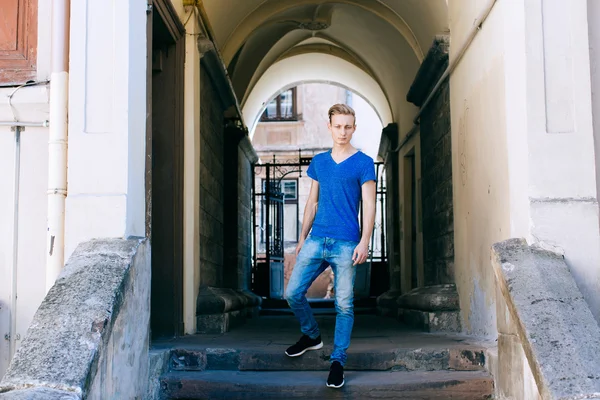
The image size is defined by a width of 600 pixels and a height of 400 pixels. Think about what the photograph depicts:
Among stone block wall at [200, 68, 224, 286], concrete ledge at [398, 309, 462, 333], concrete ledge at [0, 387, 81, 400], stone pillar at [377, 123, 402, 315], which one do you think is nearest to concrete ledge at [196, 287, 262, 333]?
stone block wall at [200, 68, 224, 286]

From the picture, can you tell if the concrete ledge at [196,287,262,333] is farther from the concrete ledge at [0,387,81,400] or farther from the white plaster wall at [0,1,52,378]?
the concrete ledge at [0,387,81,400]

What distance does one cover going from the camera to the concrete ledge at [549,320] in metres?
3.38

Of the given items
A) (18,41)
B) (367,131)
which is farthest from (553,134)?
(367,131)

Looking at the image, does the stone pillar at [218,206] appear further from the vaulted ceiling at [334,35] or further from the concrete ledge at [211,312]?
the vaulted ceiling at [334,35]

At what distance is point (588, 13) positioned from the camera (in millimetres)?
4660

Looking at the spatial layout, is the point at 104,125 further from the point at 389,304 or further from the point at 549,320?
the point at 389,304

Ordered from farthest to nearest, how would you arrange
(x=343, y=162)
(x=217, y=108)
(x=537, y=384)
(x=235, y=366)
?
1. (x=217, y=108)
2. (x=235, y=366)
3. (x=343, y=162)
4. (x=537, y=384)

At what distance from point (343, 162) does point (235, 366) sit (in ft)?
5.07

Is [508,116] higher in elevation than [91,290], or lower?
higher


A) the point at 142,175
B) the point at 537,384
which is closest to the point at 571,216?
the point at 537,384

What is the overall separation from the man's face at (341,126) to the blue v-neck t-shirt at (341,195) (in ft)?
0.51

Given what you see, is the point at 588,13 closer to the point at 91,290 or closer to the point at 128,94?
the point at 128,94

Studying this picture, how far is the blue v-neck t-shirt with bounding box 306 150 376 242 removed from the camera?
4.75 meters

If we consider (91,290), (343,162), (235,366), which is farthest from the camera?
(235,366)
